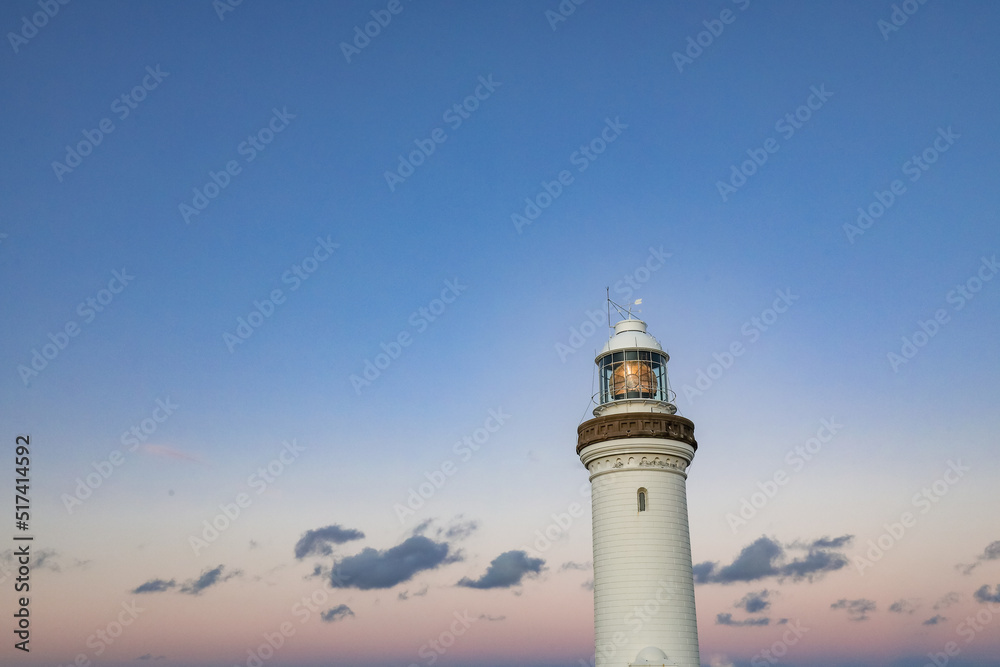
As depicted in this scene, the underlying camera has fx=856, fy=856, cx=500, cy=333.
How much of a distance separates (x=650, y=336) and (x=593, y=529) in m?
7.94

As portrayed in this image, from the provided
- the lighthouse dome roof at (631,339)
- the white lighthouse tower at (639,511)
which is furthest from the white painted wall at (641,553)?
the lighthouse dome roof at (631,339)

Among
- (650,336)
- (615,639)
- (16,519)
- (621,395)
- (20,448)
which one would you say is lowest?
(615,639)

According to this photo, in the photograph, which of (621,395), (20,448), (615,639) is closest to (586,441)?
(621,395)

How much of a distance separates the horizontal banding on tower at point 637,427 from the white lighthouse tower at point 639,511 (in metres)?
0.04

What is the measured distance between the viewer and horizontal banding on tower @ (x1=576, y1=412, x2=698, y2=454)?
3197cm

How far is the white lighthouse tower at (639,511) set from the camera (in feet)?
100

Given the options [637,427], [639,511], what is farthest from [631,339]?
[639,511]

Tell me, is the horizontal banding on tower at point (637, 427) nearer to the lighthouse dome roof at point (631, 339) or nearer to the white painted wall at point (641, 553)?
the white painted wall at point (641, 553)

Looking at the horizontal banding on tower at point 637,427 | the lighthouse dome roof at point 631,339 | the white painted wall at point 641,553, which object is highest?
the lighthouse dome roof at point 631,339

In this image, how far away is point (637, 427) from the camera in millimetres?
31984

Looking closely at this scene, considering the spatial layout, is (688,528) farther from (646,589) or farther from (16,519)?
(16,519)

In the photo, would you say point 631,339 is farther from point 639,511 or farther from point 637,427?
point 639,511

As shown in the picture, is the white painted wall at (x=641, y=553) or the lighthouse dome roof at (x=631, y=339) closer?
the white painted wall at (x=641, y=553)

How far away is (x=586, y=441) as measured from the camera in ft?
108
